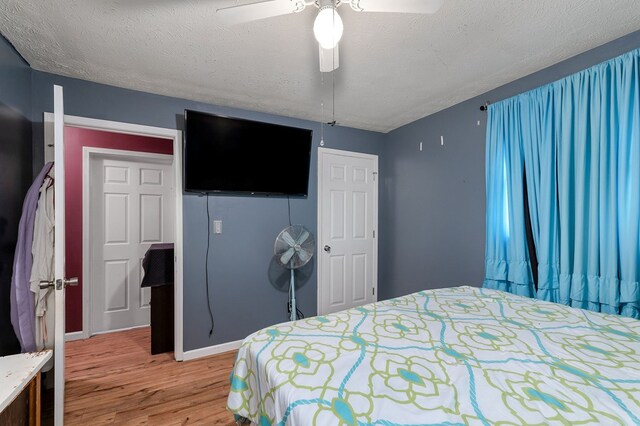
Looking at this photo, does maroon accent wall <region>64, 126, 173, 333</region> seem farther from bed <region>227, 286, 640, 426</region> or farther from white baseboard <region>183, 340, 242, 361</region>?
bed <region>227, 286, 640, 426</region>

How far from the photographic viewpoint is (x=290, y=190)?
2994mm

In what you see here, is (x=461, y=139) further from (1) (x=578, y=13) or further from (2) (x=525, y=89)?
(1) (x=578, y=13)

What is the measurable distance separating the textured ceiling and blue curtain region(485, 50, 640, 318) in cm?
31

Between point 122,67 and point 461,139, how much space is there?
289cm

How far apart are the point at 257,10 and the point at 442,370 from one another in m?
1.63

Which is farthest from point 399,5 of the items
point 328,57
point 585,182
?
point 585,182

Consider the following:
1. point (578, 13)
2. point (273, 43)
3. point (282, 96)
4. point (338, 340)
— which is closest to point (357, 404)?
point (338, 340)

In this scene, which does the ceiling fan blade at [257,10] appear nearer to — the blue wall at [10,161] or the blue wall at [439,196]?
the blue wall at [10,161]

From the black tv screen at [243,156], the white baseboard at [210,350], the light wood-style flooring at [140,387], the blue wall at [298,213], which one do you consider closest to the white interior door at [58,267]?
the light wood-style flooring at [140,387]

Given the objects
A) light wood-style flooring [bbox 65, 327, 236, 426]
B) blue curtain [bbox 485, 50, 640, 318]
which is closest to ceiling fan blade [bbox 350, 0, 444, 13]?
blue curtain [bbox 485, 50, 640, 318]

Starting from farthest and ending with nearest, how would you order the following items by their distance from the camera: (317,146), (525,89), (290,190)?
(317,146)
(290,190)
(525,89)

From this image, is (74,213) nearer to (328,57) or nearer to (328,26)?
(328,57)

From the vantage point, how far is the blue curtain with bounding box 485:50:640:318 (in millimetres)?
1646

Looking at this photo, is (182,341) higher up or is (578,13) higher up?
(578,13)
